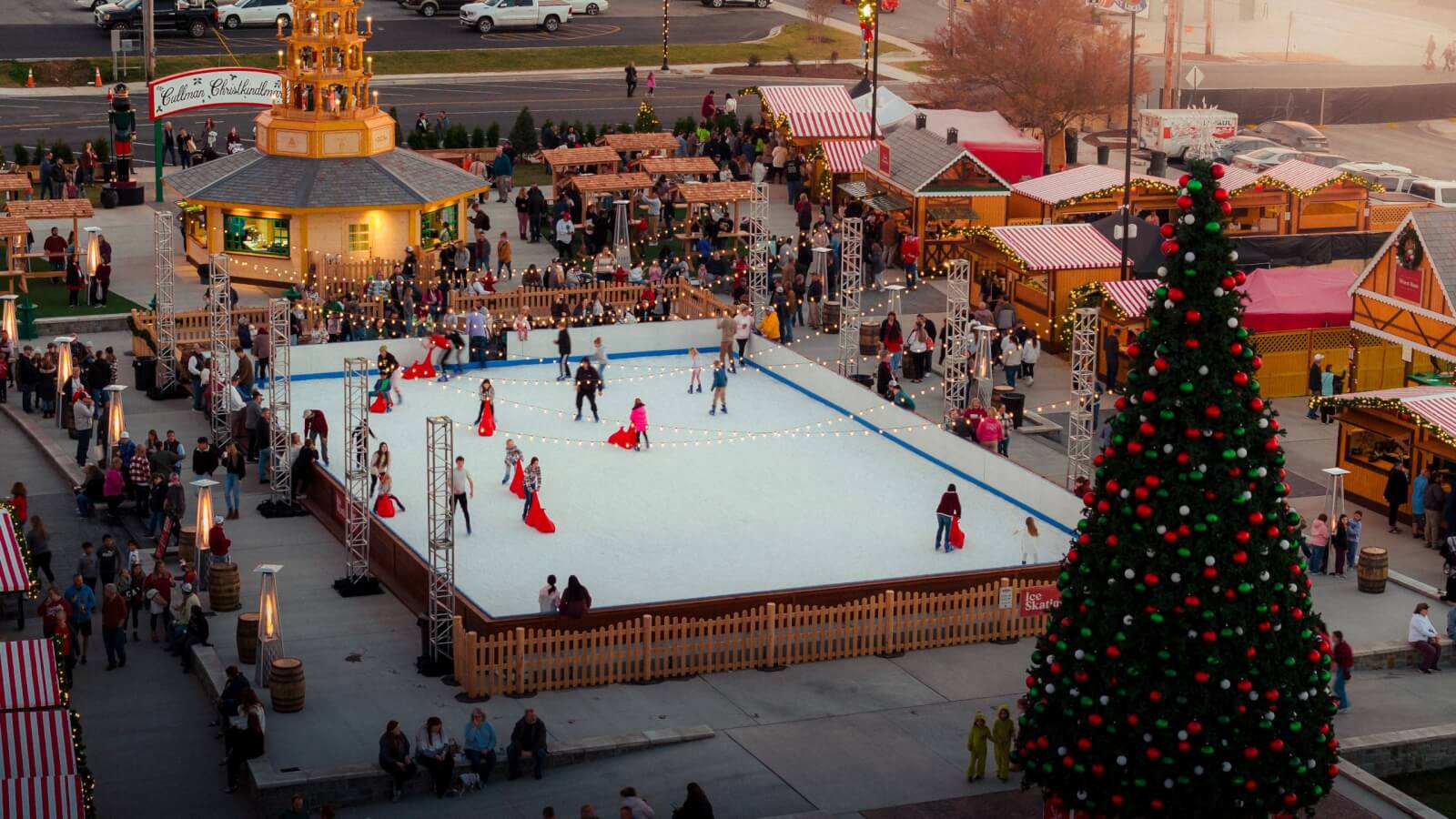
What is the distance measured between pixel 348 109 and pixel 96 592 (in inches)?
863

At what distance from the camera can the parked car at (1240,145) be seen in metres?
66.7

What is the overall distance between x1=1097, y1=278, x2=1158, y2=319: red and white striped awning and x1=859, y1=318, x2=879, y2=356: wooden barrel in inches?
199

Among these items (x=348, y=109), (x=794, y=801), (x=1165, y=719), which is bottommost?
(x=794, y=801)

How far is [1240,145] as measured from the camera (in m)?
67.5

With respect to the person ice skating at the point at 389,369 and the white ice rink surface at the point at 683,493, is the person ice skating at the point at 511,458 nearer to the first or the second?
the white ice rink surface at the point at 683,493

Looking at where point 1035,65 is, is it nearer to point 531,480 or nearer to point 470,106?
point 470,106

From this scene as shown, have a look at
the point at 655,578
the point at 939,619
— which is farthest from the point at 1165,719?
the point at 655,578

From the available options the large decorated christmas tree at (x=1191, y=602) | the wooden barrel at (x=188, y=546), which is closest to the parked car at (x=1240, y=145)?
the wooden barrel at (x=188, y=546)

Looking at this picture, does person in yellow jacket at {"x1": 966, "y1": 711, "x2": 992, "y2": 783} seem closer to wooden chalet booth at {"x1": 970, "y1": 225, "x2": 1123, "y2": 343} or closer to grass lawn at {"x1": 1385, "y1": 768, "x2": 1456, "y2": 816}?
grass lawn at {"x1": 1385, "y1": 768, "x2": 1456, "y2": 816}

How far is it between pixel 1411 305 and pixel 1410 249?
3.50ft

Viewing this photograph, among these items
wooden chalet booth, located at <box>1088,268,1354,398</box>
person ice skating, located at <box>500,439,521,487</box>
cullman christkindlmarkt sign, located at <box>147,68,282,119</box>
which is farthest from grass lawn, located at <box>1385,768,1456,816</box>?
cullman christkindlmarkt sign, located at <box>147,68,282,119</box>

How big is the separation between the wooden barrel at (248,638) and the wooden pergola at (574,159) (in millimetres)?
29851

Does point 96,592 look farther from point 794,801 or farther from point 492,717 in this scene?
point 794,801

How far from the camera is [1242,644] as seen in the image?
→ 23234 millimetres
